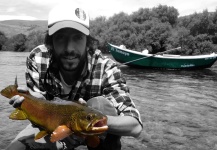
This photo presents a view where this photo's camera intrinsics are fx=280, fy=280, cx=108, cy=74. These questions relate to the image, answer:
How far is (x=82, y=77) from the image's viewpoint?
113 inches

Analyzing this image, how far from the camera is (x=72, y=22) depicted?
103 inches

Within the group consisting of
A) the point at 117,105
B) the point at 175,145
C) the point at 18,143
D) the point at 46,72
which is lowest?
the point at 175,145

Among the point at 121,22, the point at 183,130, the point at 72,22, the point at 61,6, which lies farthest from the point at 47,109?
the point at 121,22

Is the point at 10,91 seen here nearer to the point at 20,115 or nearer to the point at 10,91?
the point at 10,91

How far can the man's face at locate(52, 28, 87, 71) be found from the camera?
103 inches

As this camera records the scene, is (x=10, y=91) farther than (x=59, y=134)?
Yes

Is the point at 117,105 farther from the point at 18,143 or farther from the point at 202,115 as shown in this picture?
the point at 202,115

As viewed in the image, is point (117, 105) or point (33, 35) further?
point (33, 35)

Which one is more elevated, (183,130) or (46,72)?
(46,72)

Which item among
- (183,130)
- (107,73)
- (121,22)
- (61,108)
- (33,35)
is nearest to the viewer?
(61,108)

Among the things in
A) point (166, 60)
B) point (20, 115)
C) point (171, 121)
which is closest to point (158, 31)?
point (166, 60)

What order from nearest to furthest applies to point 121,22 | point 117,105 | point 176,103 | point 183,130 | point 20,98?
point 20,98 < point 117,105 < point 183,130 < point 176,103 < point 121,22

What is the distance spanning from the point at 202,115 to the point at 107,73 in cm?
419

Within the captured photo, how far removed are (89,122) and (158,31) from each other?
3703cm
